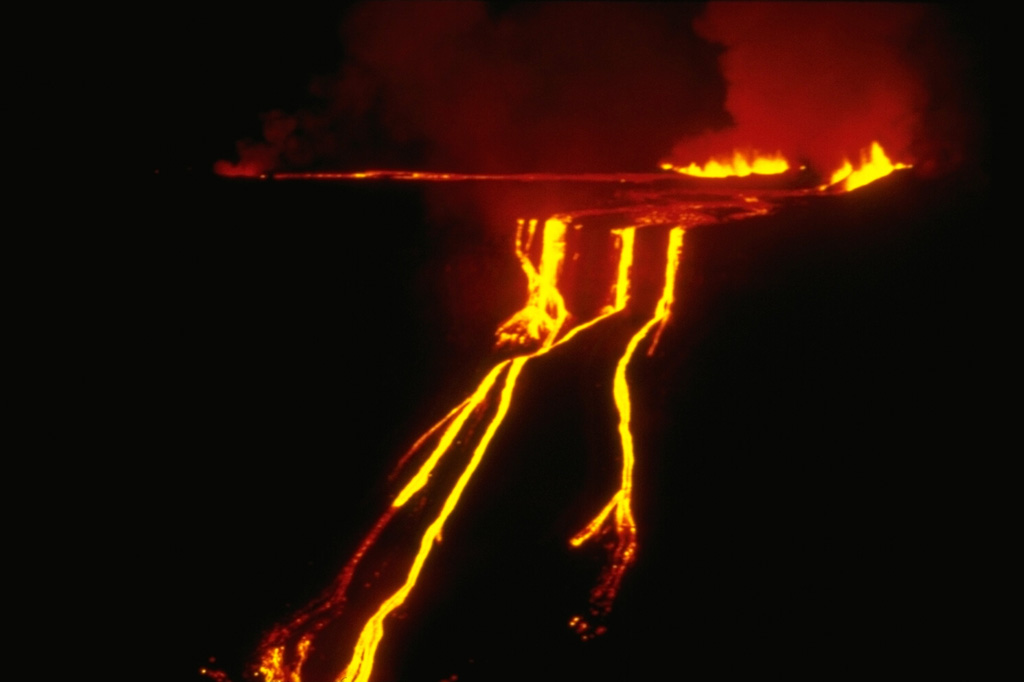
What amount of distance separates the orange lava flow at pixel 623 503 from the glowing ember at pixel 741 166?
1343 mm

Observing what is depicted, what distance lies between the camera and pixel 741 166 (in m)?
5.80

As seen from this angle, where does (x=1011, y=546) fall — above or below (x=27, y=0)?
below

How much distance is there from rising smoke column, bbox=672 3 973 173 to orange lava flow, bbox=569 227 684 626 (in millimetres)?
1391

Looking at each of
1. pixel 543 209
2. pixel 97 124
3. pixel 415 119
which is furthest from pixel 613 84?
pixel 97 124

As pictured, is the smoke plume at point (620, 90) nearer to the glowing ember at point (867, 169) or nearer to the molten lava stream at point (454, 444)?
the glowing ember at point (867, 169)

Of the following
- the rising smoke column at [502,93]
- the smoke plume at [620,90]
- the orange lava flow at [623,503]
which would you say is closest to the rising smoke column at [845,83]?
the smoke plume at [620,90]

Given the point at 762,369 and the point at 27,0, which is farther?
the point at 27,0

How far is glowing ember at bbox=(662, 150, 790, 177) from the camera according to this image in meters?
5.55

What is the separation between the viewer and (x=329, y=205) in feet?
14.3

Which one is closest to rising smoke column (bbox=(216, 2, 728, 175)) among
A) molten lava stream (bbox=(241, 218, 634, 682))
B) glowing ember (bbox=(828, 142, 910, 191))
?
molten lava stream (bbox=(241, 218, 634, 682))

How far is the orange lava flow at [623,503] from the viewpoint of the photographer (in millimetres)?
3330

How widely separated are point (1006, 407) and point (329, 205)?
11.2 ft

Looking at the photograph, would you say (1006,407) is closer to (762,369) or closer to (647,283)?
(762,369)

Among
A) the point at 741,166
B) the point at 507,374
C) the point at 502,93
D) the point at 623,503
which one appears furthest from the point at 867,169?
the point at 502,93
